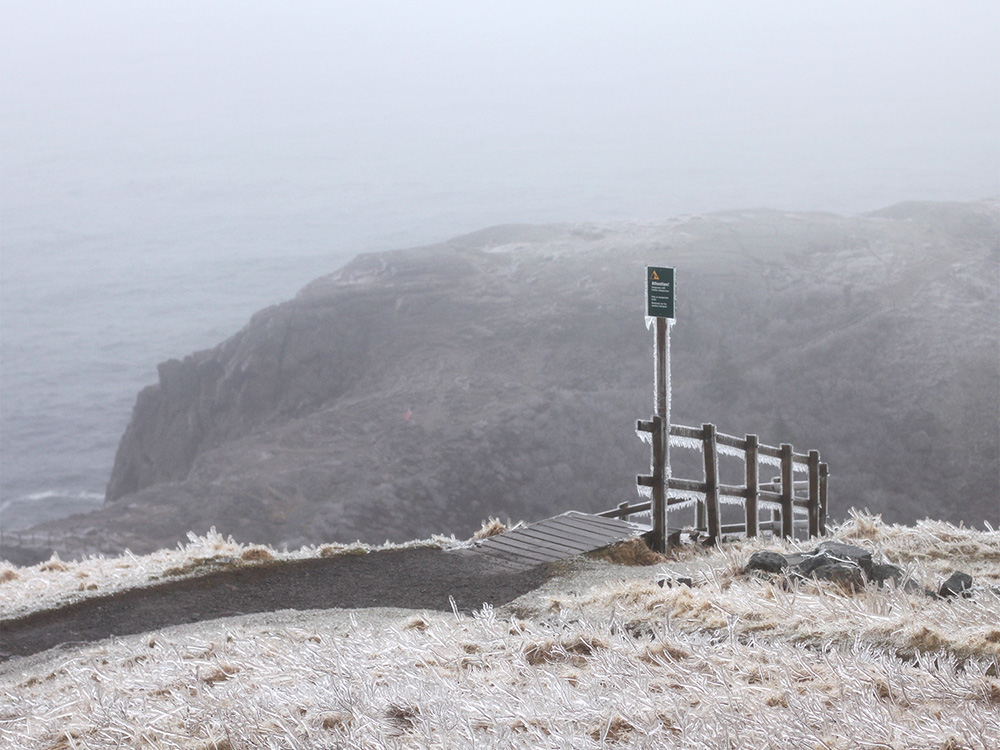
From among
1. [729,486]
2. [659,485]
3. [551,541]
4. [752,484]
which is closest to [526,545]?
[551,541]

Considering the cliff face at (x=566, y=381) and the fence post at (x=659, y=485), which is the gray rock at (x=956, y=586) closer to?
the fence post at (x=659, y=485)

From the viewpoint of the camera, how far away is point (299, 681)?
214 inches

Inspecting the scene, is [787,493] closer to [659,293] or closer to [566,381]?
[659,293]

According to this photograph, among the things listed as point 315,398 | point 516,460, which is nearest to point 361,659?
point 516,460

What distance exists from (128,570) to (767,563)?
7514 mm

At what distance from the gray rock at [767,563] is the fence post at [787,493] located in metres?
5.01

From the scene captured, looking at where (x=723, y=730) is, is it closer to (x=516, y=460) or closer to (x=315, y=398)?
(x=516, y=460)

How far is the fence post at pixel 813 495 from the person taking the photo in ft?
47.7

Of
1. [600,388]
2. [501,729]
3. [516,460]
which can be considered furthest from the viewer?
[600,388]

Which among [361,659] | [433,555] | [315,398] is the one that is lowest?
[315,398]

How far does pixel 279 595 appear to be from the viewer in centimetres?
1057

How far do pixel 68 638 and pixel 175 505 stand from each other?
120ft

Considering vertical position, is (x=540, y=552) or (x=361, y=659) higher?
(x=361, y=659)

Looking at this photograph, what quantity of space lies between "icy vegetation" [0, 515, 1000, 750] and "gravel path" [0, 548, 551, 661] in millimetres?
1707
